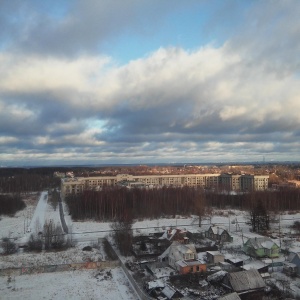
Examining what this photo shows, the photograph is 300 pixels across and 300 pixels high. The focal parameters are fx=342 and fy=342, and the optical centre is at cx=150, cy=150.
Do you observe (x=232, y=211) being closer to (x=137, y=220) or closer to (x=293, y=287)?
(x=137, y=220)

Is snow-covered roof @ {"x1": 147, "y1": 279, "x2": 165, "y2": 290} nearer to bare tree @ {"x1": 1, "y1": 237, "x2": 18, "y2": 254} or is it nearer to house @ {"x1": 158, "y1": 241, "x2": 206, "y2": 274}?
house @ {"x1": 158, "y1": 241, "x2": 206, "y2": 274}

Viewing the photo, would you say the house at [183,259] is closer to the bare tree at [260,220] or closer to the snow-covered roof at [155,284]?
the snow-covered roof at [155,284]

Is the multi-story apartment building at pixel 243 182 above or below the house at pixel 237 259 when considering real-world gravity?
above

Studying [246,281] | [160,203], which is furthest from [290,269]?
[160,203]

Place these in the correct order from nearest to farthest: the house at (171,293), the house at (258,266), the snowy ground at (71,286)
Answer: the house at (171,293), the snowy ground at (71,286), the house at (258,266)

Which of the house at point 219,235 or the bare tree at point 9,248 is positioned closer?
the bare tree at point 9,248

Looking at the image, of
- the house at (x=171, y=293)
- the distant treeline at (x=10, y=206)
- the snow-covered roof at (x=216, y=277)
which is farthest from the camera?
the distant treeline at (x=10, y=206)

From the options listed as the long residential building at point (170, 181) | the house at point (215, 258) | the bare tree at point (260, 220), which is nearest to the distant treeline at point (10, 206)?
the long residential building at point (170, 181)
